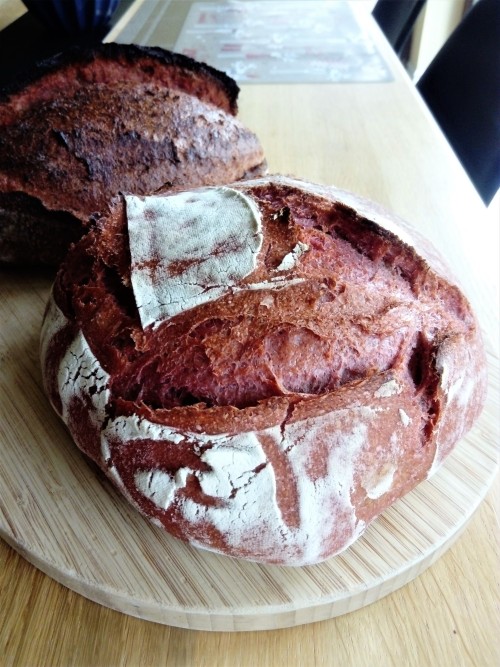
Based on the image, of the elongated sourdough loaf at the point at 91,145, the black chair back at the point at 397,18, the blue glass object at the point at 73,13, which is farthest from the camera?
the black chair back at the point at 397,18

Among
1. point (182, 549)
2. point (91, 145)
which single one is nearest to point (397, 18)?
point (91, 145)

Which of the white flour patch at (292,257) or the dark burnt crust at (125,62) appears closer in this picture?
the white flour patch at (292,257)

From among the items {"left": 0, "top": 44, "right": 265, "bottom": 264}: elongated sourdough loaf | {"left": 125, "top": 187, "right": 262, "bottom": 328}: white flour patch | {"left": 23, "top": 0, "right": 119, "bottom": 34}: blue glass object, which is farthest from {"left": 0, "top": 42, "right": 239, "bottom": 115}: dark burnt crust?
{"left": 23, "top": 0, "right": 119, "bottom": 34}: blue glass object

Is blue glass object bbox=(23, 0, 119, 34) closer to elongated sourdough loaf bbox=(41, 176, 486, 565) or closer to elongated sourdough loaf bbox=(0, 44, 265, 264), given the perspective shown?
elongated sourdough loaf bbox=(0, 44, 265, 264)

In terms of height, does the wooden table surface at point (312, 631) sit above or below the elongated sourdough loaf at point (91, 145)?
below

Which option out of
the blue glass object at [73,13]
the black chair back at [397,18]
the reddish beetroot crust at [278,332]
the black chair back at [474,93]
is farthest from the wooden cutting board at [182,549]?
the black chair back at [397,18]

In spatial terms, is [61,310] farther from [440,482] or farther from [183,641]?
[440,482]

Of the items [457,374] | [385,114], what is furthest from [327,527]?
[385,114]

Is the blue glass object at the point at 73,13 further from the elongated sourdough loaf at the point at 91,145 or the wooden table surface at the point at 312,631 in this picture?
the wooden table surface at the point at 312,631

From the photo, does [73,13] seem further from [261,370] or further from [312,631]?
[312,631]
